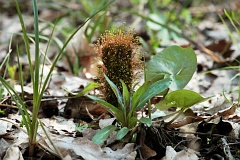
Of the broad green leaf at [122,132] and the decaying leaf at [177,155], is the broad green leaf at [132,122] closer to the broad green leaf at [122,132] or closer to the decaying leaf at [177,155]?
the broad green leaf at [122,132]

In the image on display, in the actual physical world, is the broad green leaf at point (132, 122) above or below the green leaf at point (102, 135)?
above

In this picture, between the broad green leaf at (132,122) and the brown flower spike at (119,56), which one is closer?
the broad green leaf at (132,122)

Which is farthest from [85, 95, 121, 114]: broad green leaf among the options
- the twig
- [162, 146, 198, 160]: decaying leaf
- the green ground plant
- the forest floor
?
the twig

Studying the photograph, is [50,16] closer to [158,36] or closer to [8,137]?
[158,36]

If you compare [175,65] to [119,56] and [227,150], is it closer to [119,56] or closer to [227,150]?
[119,56]

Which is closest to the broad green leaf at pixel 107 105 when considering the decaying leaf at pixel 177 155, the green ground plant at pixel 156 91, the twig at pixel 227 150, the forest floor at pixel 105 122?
the green ground plant at pixel 156 91

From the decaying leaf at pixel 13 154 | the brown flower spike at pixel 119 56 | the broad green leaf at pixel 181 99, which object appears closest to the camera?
the decaying leaf at pixel 13 154

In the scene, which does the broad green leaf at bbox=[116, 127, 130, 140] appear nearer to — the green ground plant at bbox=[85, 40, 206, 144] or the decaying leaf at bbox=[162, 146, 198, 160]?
the green ground plant at bbox=[85, 40, 206, 144]
